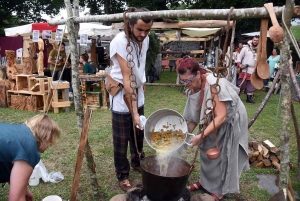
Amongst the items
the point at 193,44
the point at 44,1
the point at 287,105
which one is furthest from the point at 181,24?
the point at 44,1

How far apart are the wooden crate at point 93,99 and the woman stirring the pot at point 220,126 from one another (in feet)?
14.1

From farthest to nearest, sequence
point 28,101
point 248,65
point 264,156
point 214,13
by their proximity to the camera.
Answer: point 248,65, point 28,101, point 264,156, point 214,13

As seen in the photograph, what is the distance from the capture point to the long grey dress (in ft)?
8.01

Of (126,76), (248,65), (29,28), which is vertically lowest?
(126,76)

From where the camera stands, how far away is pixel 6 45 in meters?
12.5

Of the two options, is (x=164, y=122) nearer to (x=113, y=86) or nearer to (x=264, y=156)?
(x=113, y=86)

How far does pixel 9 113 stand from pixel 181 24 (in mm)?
4896

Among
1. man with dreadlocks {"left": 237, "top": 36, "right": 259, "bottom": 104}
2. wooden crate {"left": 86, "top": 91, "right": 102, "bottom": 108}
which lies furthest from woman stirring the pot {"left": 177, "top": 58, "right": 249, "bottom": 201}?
man with dreadlocks {"left": 237, "top": 36, "right": 259, "bottom": 104}

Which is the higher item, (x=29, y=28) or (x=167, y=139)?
(x=29, y=28)

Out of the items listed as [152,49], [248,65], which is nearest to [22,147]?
[248,65]

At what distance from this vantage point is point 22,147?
5.77 feet

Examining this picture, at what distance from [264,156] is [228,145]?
143 cm

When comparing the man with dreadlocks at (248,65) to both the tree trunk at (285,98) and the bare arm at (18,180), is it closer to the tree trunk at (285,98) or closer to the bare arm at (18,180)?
the tree trunk at (285,98)

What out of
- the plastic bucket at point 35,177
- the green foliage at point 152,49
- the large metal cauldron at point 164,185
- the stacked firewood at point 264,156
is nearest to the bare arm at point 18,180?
the large metal cauldron at point 164,185
